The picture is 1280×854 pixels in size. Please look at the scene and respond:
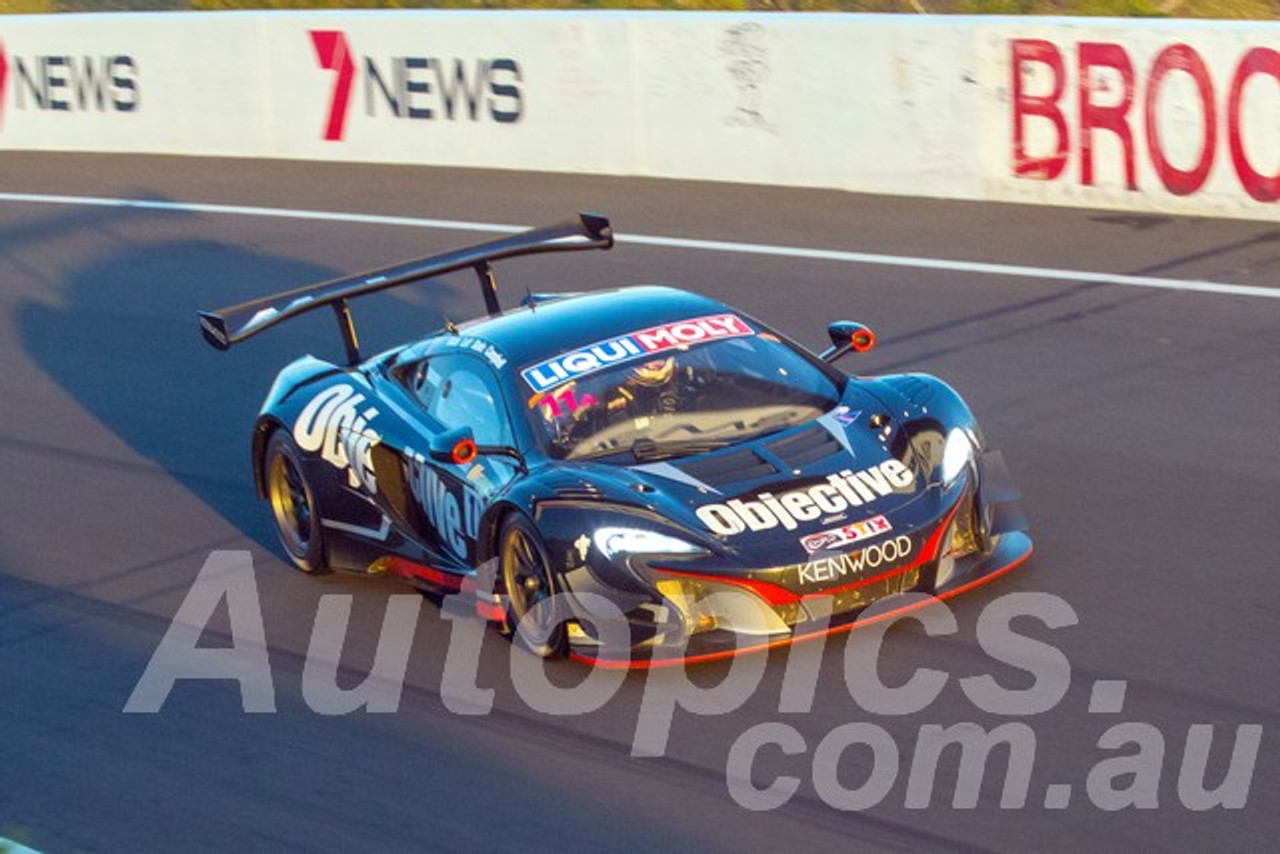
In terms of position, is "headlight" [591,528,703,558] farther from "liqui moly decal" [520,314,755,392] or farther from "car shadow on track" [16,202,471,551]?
"car shadow on track" [16,202,471,551]

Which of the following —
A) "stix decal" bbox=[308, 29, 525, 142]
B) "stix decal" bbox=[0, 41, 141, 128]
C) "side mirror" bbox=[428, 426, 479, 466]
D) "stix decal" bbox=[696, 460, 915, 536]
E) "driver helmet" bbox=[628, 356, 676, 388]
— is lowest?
"stix decal" bbox=[0, 41, 141, 128]

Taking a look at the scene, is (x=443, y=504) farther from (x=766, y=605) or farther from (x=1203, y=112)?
(x=1203, y=112)

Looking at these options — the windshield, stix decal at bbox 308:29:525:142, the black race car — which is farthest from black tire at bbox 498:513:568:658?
stix decal at bbox 308:29:525:142

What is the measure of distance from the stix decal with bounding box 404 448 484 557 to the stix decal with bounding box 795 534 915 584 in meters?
1.53

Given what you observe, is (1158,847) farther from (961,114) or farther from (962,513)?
(961,114)

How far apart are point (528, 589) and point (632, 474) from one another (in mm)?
632

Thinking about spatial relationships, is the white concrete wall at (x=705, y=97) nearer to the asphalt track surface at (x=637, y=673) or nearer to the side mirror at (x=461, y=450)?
the asphalt track surface at (x=637, y=673)

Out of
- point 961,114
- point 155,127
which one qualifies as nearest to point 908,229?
point 961,114

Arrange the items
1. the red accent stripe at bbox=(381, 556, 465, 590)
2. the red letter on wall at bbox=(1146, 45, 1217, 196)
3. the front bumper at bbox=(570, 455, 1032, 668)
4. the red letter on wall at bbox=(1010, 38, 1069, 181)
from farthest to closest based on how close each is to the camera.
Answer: the red letter on wall at bbox=(1010, 38, 1069, 181) → the red letter on wall at bbox=(1146, 45, 1217, 196) → the red accent stripe at bbox=(381, 556, 465, 590) → the front bumper at bbox=(570, 455, 1032, 668)

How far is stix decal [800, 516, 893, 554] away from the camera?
8000mm

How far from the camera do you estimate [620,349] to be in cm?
910

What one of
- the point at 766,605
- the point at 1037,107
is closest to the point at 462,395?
the point at 766,605

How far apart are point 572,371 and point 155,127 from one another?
13.9 m

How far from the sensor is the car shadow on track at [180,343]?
1248cm
